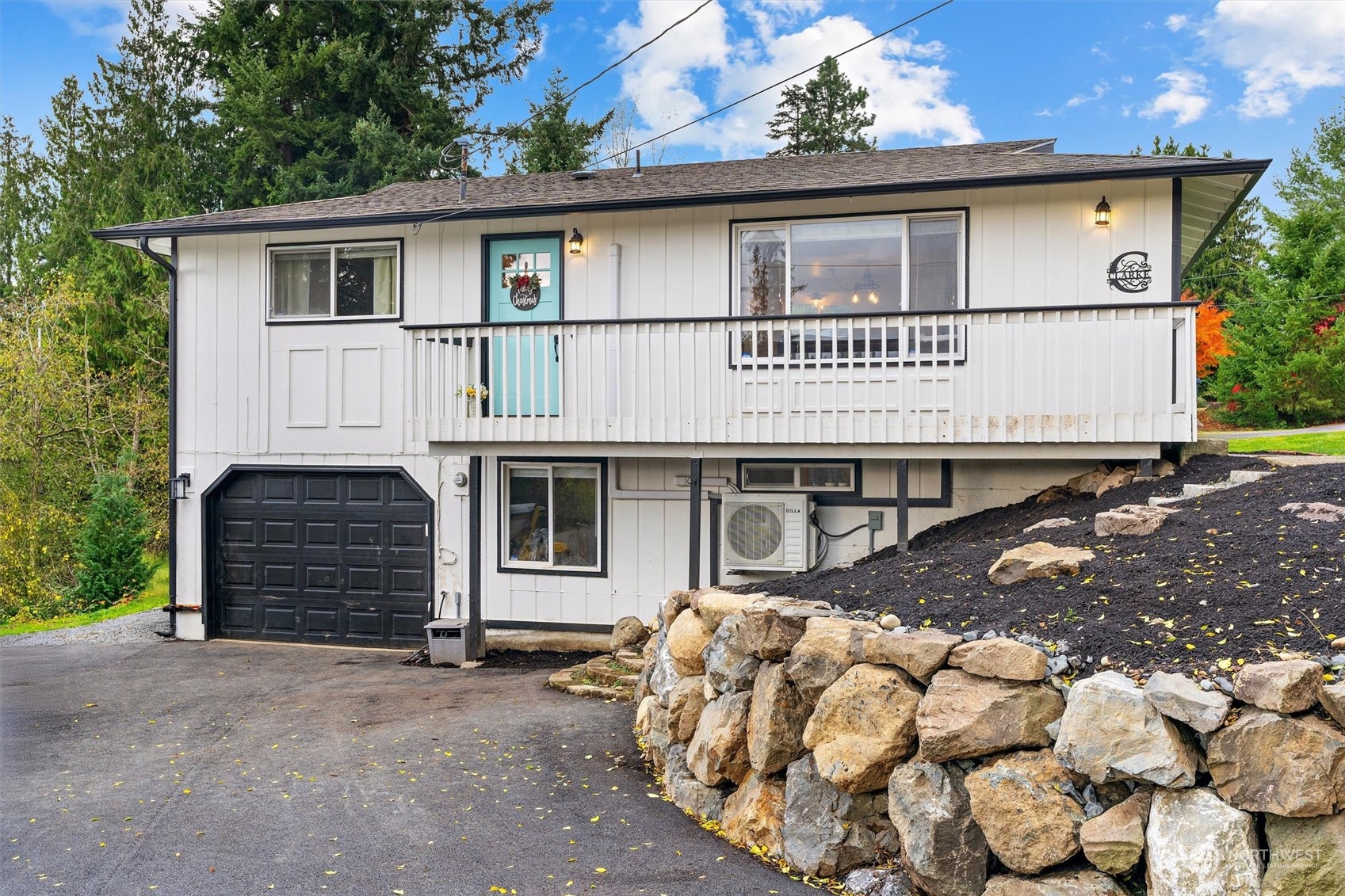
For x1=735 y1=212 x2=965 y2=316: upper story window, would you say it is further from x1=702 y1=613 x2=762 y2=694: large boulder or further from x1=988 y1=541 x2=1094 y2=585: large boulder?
x1=702 y1=613 x2=762 y2=694: large boulder

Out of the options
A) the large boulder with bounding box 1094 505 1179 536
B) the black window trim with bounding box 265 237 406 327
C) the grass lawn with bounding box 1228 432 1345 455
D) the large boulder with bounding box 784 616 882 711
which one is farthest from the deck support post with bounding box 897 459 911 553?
the grass lawn with bounding box 1228 432 1345 455

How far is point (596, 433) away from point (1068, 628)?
5.18m

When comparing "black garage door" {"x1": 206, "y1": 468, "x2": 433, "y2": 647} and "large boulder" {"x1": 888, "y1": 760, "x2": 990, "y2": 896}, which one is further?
"black garage door" {"x1": 206, "y1": 468, "x2": 433, "y2": 647}

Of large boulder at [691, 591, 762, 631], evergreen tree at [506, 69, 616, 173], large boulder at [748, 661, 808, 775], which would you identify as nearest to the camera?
large boulder at [748, 661, 808, 775]

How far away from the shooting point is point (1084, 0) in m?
13.2

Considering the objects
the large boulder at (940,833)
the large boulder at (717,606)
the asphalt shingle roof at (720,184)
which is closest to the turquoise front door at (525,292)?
the asphalt shingle roof at (720,184)

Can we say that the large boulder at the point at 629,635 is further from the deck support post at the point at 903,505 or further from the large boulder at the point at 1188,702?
the large boulder at the point at 1188,702

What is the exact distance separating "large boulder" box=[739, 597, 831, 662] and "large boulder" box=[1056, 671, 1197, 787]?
148 cm

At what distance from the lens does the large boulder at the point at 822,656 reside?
183 inches

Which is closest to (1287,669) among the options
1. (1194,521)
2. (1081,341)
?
(1194,521)

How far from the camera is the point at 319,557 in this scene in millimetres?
10664

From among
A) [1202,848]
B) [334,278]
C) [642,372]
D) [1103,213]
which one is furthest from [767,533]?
[1202,848]

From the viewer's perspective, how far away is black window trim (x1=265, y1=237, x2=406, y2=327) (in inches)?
406

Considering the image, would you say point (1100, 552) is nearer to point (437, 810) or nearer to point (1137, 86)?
point (437, 810)
